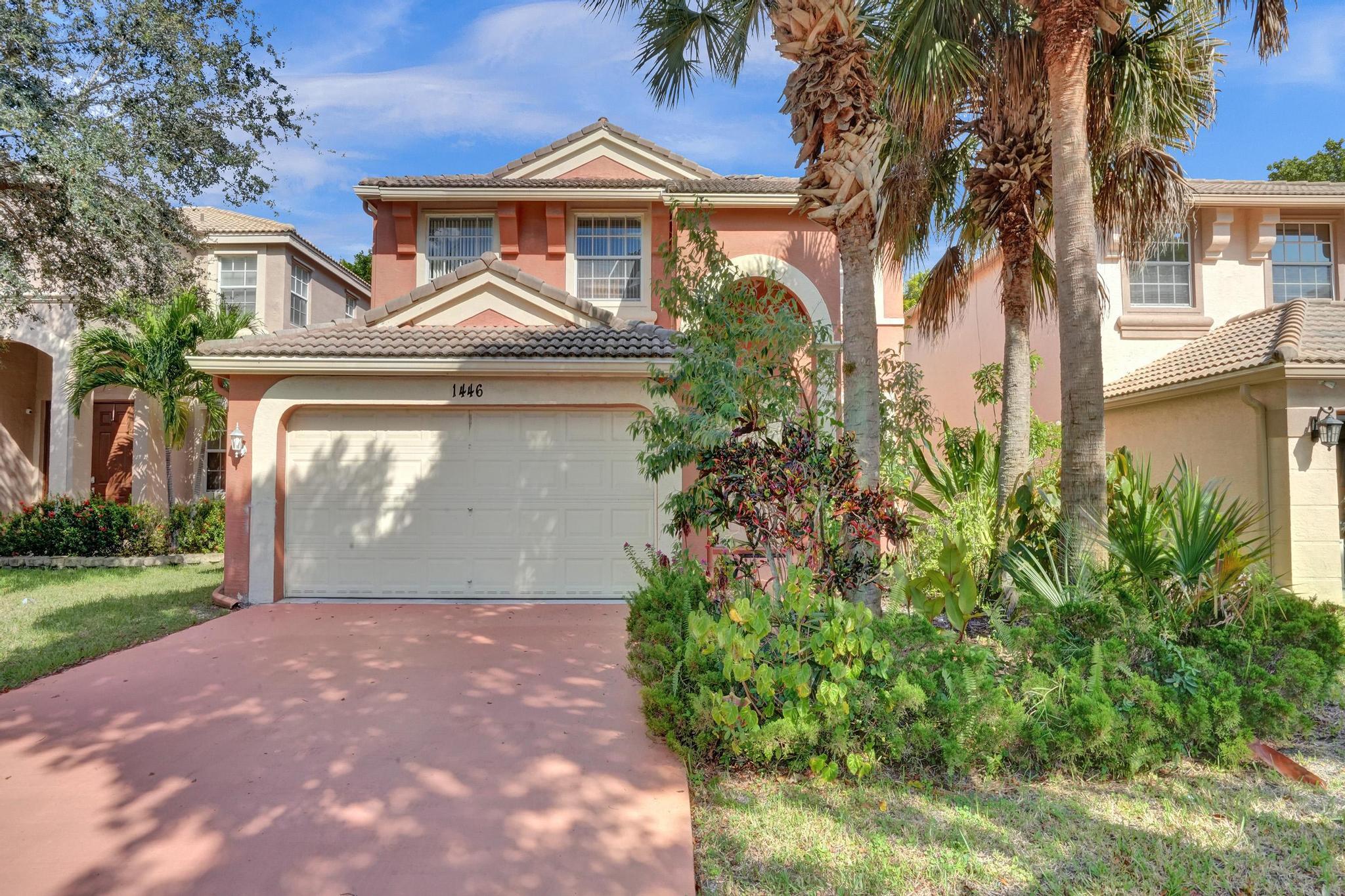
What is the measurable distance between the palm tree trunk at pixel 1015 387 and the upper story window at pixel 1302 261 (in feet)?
28.7

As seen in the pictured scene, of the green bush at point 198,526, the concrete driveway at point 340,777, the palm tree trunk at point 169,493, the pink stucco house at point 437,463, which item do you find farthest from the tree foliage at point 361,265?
the concrete driveway at point 340,777

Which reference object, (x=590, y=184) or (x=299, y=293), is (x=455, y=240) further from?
(x=299, y=293)

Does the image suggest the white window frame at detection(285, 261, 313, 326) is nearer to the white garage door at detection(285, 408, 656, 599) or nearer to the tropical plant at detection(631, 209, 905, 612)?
the white garage door at detection(285, 408, 656, 599)

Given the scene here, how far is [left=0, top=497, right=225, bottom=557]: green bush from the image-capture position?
13.6m

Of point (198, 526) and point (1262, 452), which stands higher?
point (1262, 452)

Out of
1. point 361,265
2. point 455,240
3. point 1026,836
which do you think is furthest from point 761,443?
point 361,265

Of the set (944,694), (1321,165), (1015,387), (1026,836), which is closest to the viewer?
(1026,836)

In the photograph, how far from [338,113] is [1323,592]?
51.4 feet

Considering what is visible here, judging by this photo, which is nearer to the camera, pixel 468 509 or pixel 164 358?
pixel 468 509

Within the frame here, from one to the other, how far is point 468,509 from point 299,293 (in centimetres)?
1174

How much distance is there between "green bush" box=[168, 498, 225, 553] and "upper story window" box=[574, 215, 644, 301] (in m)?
9.16

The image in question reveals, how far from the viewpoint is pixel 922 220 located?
11.0 metres

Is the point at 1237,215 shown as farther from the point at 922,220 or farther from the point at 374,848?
the point at 374,848

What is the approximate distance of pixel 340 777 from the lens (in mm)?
4355
